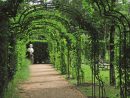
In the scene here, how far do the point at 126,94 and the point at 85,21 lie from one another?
5.68 metres

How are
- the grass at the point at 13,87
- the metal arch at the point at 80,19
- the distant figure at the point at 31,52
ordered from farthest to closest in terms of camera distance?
the distant figure at the point at 31,52 < the metal arch at the point at 80,19 < the grass at the point at 13,87

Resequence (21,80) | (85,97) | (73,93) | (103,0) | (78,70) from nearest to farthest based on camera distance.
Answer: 1. (103,0)
2. (85,97)
3. (73,93)
4. (78,70)
5. (21,80)

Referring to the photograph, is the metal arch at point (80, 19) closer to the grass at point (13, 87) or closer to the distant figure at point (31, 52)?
the grass at point (13, 87)

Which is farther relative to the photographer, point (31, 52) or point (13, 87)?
point (31, 52)

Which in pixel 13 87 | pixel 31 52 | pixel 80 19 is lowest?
pixel 13 87

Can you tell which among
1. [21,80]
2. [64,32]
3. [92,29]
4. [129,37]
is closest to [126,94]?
[129,37]

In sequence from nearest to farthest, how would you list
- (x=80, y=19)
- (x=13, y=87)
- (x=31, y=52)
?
(x=80, y=19), (x=13, y=87), (x=31, y=52)

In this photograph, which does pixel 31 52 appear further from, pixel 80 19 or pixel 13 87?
pixel 80 19

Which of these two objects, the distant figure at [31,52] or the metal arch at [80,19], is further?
the distant figure at [31,52]

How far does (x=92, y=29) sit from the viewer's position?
16094 mm

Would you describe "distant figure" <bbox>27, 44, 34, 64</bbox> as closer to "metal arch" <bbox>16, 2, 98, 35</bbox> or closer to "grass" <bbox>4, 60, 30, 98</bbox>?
"grass" <bbox>4, 60, 30, 98</bbox>

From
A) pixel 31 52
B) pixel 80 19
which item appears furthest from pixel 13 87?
pixel 31 52

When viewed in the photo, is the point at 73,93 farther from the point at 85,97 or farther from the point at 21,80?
the point at 21,80

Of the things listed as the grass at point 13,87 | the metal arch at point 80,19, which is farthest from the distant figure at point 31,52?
the metal arch at point 80,19
